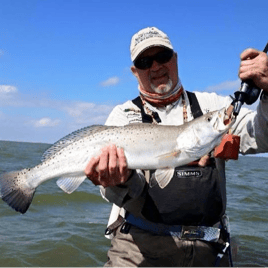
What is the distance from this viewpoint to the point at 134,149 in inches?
155

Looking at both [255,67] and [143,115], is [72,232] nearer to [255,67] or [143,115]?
[143,115]

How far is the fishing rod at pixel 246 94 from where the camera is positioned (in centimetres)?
357

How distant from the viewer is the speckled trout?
386cm

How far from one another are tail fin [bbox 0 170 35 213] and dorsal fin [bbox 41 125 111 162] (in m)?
0.35

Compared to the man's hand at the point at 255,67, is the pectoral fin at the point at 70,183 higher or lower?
lower

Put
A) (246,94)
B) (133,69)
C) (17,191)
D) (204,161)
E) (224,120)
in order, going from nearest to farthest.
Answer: (246,94) < (224,120) < (17,191) < (204,161) < (133,69)

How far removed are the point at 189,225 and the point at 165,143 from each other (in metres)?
1.22

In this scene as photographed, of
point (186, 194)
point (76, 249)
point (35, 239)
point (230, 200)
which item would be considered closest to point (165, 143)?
point (186, 194)

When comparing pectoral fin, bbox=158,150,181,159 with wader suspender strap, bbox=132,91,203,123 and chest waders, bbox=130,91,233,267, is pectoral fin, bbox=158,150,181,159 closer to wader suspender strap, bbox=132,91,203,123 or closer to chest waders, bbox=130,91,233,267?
chest waders, bbox=130,91,233,267

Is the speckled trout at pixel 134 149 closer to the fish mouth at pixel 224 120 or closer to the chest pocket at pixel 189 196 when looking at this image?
the fish mouth at pixel 224 120

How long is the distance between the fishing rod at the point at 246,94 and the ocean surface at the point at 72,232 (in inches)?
111

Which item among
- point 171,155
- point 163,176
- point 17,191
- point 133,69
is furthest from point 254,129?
point 17,191

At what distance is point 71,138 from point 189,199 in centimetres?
155

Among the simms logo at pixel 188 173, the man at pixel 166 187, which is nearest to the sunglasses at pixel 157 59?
the man at pixel 166 187
